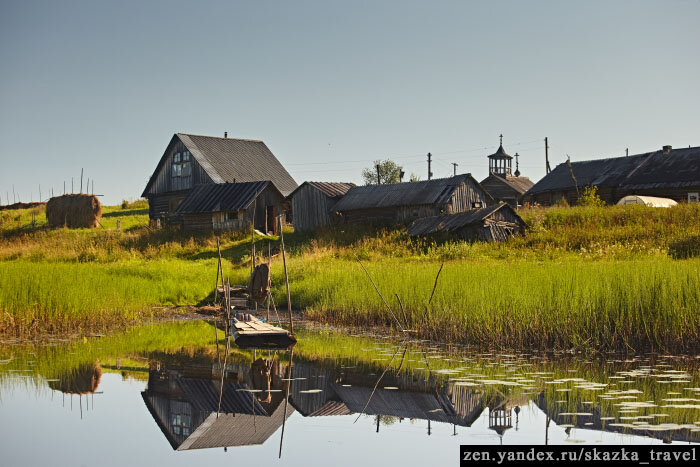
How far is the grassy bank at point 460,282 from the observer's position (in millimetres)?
12539

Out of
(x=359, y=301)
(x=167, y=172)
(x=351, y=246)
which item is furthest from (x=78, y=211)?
(x=359, y=301)

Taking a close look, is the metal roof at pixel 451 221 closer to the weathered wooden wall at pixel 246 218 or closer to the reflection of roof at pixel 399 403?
the weathered wooden wall at pixel 246 218

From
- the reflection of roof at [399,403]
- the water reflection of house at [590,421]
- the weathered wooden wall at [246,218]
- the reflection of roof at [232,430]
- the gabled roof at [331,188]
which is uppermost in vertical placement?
the gabled roof at [331,188]

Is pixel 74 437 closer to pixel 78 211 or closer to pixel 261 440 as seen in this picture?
pixel 261 440

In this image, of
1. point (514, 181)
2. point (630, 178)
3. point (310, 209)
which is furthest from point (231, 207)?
point (514, 181)

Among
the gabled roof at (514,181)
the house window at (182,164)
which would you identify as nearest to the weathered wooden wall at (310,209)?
the house window at (182,164)

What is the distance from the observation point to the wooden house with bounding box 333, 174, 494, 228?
129 feet

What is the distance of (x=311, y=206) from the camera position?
42.5 meters

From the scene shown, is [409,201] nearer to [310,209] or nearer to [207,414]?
[310,209]

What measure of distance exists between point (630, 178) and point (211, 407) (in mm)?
43081

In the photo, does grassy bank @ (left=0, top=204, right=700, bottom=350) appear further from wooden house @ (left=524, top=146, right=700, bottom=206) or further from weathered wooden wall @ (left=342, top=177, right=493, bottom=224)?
wooden house @ (left=524, top=146, right=700, bottom=206)

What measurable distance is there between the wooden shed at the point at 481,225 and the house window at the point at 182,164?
17.9 metres

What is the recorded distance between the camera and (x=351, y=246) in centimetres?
3484

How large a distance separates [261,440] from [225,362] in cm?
494
